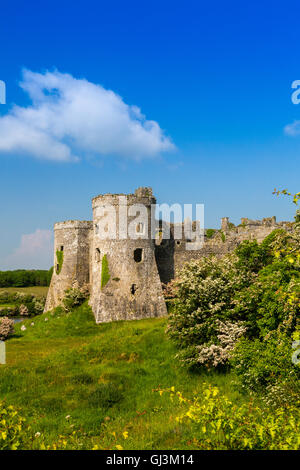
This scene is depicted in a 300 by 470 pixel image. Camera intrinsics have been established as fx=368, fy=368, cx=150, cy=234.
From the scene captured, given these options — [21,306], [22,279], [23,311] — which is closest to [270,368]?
[23,311]

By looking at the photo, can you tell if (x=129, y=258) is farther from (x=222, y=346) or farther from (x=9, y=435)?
(x=9, y=435)

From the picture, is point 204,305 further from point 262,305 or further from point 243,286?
point 262,305

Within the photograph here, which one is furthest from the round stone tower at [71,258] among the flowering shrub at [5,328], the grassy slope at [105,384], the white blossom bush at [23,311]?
the white blossom bush at [23,311]

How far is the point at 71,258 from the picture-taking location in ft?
133

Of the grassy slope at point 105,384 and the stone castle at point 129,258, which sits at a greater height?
the stone castle at point 129,258

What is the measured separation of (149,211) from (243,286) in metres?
16.6

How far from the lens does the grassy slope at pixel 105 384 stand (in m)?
13.3

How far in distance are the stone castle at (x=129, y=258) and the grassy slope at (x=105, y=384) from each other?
2558mm

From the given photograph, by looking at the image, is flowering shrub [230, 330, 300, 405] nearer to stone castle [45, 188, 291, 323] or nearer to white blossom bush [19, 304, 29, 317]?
stone castle [45, 188, 291, 323]

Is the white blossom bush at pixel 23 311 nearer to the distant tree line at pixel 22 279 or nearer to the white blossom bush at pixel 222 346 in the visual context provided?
the distant tree line at pixel 22 279

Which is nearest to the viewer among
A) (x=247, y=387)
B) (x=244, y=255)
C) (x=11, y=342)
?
(x=247, y=387)

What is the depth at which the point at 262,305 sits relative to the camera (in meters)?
16.9
